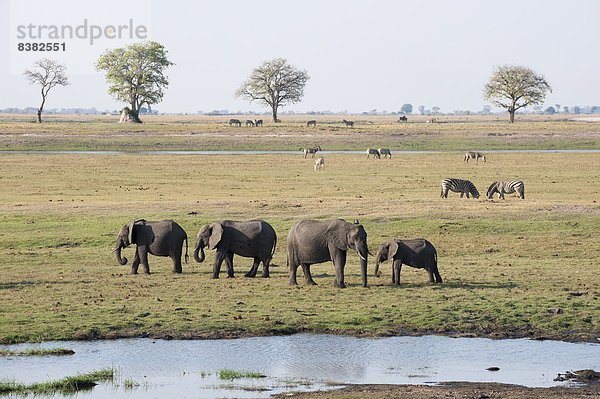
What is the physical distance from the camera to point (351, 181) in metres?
49.1

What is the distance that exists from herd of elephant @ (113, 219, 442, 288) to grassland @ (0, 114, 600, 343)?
Result: 0.47 m

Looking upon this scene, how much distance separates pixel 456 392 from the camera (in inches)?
565

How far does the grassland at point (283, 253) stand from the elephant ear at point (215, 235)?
81 centimetres

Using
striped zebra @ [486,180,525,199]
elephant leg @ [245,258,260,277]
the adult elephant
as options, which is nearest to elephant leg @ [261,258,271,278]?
elephant leg @ [245,258,260,277]

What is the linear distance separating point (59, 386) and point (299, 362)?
3.71 metres

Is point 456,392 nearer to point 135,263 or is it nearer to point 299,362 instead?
point 299,362

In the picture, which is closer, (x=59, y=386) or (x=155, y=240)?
(x=59, y=386)

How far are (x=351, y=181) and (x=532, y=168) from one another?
12908mm

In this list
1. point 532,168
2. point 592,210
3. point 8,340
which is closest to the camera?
point 8,340

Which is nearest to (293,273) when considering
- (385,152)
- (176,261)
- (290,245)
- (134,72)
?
(290,245)

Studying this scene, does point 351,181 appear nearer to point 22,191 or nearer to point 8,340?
point 22,191

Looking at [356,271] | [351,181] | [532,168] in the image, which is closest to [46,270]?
[356,271]

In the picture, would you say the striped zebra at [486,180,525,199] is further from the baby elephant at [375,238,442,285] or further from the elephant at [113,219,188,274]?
the elephant at [113,219,188,274]

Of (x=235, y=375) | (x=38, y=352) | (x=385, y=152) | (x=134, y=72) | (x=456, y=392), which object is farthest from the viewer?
(x=134, y=72)
